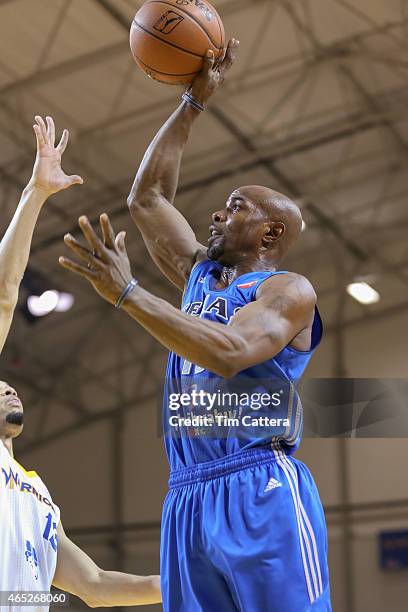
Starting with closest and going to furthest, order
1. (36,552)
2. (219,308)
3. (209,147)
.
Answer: (219,308), (36,552), (209,147)

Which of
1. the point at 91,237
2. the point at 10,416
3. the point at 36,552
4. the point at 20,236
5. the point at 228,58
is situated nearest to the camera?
the point at 91,237

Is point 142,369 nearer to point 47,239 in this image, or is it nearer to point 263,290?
point 47,239

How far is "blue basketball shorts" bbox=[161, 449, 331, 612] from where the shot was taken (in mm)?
2504

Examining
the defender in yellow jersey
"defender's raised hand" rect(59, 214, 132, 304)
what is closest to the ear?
"defender's raised hand" rect(59, 214, 132, 304)

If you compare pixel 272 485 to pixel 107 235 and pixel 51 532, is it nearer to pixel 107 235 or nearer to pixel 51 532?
pixel 107 235

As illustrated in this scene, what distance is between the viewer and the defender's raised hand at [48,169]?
336 cm

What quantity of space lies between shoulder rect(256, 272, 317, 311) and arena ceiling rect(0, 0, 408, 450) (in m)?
5.92

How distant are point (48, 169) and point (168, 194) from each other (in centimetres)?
44

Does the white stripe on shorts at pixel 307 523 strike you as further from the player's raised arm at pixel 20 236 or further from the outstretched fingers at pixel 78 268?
the player's raised arm at pixel 20 236

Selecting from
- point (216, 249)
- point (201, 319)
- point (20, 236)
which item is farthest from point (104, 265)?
point (20, 236)

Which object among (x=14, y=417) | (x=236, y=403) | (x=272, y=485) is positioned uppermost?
(x=14, y=417)

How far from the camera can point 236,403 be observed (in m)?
2.68

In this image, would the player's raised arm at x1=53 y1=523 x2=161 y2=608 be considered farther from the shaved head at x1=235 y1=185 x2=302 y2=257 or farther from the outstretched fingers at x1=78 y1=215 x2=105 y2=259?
the outstretched fingers at x1=78 y1=215 x2=105 y2=259

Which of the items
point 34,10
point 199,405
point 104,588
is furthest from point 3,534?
point 34,10
